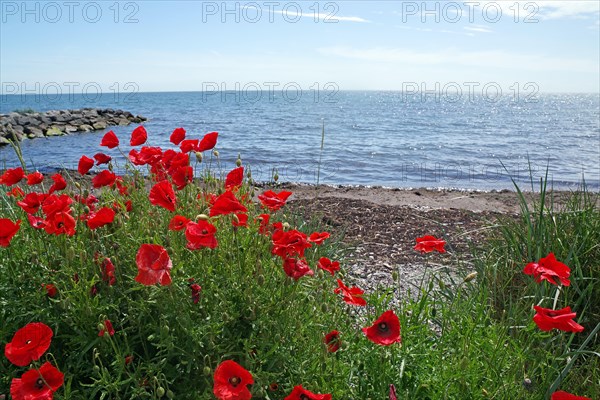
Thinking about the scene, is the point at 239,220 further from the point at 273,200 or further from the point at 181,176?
the point at 181,176

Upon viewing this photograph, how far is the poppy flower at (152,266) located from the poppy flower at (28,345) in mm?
346

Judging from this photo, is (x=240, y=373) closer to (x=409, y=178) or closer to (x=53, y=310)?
(x=53, y=310)

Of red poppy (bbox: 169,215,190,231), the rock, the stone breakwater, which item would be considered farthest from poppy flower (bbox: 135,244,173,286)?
the rock

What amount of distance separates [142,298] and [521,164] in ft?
65.6

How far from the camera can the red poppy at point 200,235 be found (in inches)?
79.7

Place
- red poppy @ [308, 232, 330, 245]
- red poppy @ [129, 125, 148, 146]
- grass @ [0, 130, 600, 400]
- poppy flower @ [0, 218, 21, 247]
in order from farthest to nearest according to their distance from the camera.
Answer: red poppy @ [129, 125, 148, 146] → red poppy @ [308, 232, 330, 245] → poppy flower @ [0, 218, 21, 247] → grass @ [0, 130, 600, 400]


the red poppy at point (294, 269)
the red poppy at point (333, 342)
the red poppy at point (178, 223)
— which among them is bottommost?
the red poppy at point (333, 342)

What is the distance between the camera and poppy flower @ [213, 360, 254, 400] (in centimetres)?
168

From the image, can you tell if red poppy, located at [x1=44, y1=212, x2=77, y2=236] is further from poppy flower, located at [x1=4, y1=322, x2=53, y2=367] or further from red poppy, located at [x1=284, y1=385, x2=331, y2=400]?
red poppy, located at [x1=284, y1=385, x2=331, y2=400]

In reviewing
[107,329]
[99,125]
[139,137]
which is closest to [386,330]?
[107,329]

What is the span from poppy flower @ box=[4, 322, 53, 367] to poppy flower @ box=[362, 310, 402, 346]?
1.08m

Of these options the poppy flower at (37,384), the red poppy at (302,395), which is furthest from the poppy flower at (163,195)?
the red poppy at (302,395)

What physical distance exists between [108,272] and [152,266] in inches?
19.2

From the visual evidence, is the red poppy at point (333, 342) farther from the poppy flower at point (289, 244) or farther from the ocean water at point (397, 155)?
the ocean water at point (397, 155)
